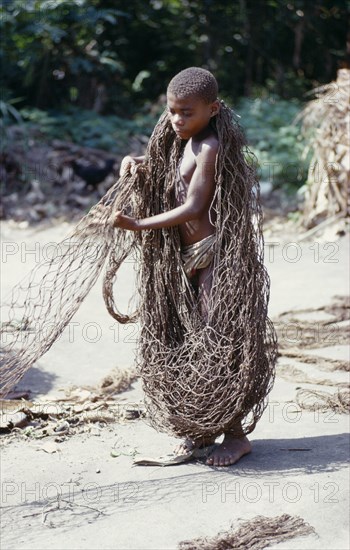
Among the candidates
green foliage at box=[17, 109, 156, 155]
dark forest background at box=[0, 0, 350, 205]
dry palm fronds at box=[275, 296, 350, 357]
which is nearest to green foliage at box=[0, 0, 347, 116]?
dark forest background at box=[0, 0, 350, 205]

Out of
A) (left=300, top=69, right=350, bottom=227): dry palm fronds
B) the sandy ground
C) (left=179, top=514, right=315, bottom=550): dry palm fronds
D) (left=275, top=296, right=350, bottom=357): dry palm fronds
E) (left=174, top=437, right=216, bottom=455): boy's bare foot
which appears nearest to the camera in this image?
(left=179, top=514, right=315, bottom=550): dry palm fronds

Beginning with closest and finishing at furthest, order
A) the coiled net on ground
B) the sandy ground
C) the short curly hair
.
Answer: the sandy ground
the short curly hair
the coiled net on ground

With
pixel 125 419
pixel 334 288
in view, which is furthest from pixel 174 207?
pixel 334 288

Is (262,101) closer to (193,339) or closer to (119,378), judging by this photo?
(119,378)

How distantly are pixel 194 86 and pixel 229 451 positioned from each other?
1.52 metres

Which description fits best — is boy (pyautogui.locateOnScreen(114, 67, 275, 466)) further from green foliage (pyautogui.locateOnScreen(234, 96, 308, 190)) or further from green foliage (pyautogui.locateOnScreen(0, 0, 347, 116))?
green foliage (pyautogui.locateOnScreen(0, 0, 347, 116))

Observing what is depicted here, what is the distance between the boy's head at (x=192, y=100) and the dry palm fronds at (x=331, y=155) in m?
4.36

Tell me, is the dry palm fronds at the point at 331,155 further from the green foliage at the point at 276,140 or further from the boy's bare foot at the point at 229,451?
the boy's bare foot at the point at 229,451

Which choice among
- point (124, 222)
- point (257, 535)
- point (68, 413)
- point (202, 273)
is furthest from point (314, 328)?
point (257, 535)

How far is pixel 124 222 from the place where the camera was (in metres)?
3.30

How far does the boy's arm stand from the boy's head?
4.3 inches

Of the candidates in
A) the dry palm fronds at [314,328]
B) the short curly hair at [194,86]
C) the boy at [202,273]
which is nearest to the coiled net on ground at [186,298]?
the boy at [202,273]

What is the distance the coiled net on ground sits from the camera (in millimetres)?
3408

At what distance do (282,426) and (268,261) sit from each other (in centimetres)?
308
